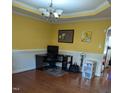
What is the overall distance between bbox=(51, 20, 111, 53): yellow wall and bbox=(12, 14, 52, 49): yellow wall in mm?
697

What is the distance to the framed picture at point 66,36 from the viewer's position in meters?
5.16

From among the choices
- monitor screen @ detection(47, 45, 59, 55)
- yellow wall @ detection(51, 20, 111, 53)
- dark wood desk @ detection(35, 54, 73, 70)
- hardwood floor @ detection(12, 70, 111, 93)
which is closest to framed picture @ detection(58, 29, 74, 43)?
yellow wall @ detection(51, 20, 111, 53)

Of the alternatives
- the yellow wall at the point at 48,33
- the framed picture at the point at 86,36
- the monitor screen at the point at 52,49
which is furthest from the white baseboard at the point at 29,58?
the framed picture at the point at 86,36

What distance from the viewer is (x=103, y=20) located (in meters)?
4.34

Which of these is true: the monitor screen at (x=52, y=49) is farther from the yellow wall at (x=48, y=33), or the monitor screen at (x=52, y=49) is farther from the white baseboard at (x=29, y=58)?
the white baseboard at (x=29, y=58)

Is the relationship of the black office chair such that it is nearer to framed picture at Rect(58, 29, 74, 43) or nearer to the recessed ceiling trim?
framed picture at Rect(58, 29, 74, 43)

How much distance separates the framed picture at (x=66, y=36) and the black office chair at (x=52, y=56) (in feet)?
1.49

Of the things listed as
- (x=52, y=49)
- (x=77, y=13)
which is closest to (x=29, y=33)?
(x=52, y=49)

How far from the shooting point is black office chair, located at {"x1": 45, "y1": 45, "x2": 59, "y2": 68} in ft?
16.6

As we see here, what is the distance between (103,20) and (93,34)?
24.9 inches

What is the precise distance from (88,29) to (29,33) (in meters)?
2.36

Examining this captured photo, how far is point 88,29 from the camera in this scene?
4.73m

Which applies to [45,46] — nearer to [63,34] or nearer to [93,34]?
[63,34]

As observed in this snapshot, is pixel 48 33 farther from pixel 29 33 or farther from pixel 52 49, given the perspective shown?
pixel 29 33
